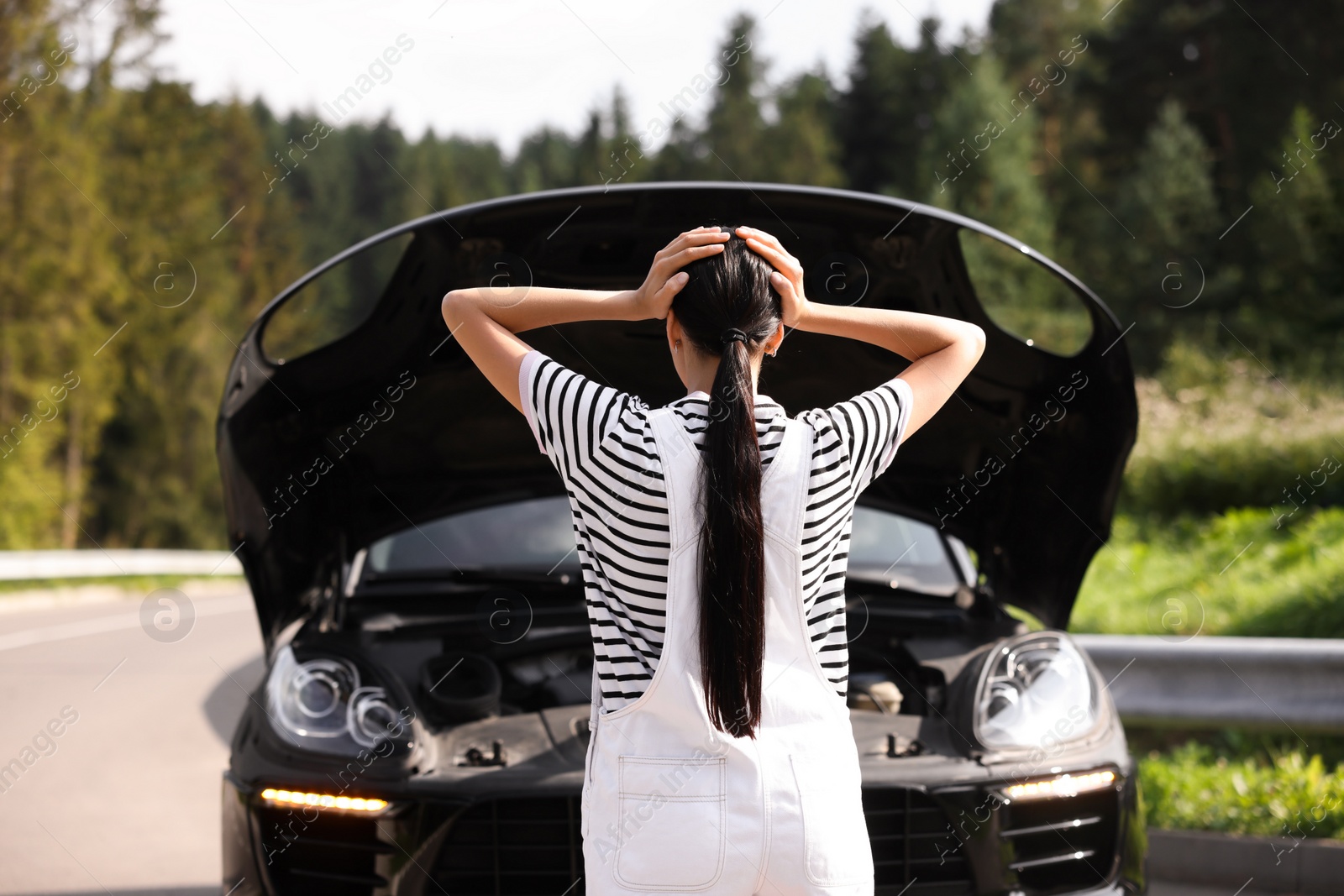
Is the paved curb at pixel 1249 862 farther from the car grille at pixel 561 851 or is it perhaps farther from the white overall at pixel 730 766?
the white overall at pixel 730 766

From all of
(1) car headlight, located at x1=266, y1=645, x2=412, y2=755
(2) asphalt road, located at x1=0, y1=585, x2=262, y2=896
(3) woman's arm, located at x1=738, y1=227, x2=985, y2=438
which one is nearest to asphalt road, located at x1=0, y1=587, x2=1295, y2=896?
(2) asphalt road, located at x1=0, y1=585, x2=262, y2=896

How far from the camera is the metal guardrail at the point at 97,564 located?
16125 mm

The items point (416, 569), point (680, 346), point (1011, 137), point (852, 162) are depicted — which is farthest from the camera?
point (852, 162)

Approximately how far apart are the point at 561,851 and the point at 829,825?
1.24 meters

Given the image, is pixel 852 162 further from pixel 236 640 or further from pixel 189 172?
pixel 236 640

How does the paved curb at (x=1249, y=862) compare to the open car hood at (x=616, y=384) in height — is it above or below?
below

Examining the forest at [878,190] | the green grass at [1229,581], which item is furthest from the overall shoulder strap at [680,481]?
the forest at [878,190]

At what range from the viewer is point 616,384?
10.7 ft

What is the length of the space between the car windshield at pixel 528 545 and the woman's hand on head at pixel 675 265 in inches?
85.9

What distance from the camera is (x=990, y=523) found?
11.2 feet

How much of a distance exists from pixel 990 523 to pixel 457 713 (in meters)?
1.74

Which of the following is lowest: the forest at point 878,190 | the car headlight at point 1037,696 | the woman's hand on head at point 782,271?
the car headlight at point 1037,696

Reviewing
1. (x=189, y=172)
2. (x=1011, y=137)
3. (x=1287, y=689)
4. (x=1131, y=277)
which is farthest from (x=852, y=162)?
(x=1287, y=689)

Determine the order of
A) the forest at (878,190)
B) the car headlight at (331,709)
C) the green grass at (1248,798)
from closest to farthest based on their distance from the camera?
the car headlight at (331,709) → the green grass at (1248,798) → the forest at (878,190)
